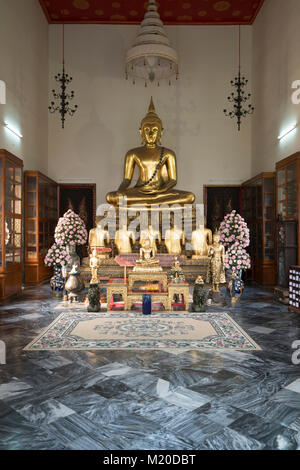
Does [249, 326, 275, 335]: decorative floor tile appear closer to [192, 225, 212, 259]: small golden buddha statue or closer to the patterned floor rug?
the patterned floor rug

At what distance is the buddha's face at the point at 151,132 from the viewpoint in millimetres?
7430

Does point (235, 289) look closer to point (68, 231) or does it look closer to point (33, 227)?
point (68, 231)

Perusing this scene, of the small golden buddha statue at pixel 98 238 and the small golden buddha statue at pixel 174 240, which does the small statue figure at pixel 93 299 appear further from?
A: the small golden buddha statue at pixel 174 240

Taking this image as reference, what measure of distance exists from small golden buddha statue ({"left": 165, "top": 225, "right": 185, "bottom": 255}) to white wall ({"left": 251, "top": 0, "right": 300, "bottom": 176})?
7.62 feet

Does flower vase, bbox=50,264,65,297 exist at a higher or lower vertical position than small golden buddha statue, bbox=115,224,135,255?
lower

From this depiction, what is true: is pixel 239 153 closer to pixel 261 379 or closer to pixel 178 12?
pixel 178 12

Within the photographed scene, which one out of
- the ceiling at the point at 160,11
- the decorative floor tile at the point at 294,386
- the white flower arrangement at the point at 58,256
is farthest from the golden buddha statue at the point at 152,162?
the decorative floor tile at the point at 294,386

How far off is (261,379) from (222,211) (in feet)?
21.1

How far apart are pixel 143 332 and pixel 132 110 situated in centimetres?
638

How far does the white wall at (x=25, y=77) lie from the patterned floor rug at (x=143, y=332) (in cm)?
333

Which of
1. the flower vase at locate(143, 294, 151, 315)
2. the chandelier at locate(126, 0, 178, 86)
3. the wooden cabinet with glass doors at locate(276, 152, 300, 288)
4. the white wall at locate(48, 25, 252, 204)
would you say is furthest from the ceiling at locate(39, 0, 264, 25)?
the flower vase at locate(143, 294, 151, 315)

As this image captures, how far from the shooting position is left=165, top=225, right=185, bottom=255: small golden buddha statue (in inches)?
253

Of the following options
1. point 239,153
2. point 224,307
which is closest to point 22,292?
point 224,307

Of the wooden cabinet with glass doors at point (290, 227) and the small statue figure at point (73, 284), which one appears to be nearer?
the small statue figure at point (73, 284)
